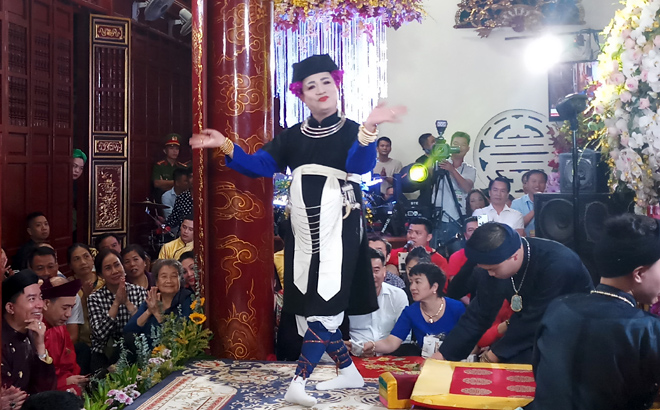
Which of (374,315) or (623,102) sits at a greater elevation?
(623,102)

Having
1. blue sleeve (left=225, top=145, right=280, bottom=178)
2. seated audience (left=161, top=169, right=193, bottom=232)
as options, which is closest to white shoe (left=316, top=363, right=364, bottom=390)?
blue sleeve (left=225, top=145, right=280, bottom=178)

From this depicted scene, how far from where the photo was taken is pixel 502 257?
119 inches

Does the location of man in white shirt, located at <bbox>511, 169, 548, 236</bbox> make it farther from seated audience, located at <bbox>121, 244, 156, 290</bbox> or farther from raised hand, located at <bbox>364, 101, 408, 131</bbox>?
raised hand, located at <bbox>364, 101, 408, 131</bbox>

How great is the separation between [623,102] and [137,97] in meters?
5.82

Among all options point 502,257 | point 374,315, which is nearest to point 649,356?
point 502,257

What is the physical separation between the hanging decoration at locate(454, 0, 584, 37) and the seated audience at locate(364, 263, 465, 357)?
19.3 feet

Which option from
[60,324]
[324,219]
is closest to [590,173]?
[324,219]

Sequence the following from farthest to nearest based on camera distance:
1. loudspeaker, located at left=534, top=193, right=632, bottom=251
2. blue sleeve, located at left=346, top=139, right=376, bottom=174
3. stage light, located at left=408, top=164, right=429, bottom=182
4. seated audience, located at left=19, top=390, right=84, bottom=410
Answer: stage light, located at left=408, top=164, right=429, bottom=182 → loudspeaker, located at left=534, top=193, right=632, bottom=251 → blue sleeve, located at left=346, top=139, right=376, bottom=174 → seated audience, located at left=19, top=390, right=84, bottom=410

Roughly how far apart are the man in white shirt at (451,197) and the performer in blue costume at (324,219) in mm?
3512

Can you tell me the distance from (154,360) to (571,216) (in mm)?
2390

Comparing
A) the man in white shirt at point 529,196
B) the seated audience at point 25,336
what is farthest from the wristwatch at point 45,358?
the man in white shirt at point 529,196

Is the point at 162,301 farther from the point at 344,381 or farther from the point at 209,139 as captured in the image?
the point at 344,381

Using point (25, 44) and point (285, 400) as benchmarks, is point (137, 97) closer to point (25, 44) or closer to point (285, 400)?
point (25, 44)

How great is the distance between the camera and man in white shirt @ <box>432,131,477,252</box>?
7156 mm
